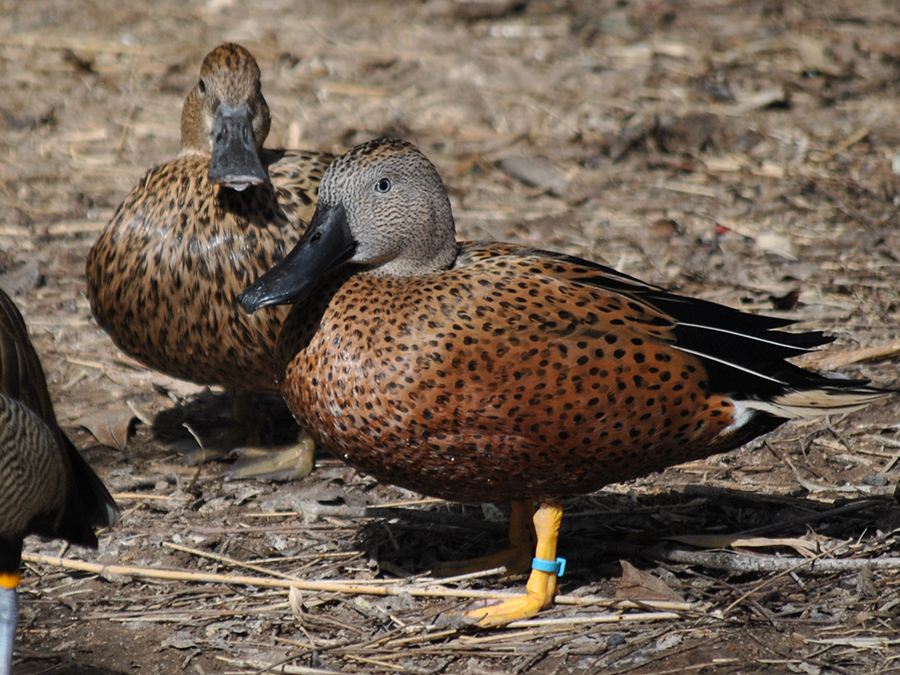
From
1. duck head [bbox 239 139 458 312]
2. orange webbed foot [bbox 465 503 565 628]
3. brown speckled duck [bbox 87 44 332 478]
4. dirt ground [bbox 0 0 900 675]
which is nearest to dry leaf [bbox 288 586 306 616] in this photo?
dirt ground [bbox 0 0 900 675]

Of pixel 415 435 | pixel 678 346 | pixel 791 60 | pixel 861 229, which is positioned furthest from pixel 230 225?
pixel 791 60

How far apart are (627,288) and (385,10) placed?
18.3 feet

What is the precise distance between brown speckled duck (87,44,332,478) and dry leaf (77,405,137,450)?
390 millimetres

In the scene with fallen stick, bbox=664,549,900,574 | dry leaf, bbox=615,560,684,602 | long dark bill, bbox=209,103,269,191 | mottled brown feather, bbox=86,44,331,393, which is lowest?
dry leaf, bbox=615,560,684,602

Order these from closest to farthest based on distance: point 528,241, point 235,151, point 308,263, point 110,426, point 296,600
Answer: point 308,263 → point 296,600 → point 235,151 → point 110,426 → point 528,241

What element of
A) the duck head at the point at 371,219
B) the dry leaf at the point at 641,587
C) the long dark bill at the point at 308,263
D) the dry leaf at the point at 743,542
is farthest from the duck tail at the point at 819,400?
the long dark bill at the point at 308,263

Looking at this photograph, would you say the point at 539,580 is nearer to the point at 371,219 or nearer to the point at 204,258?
the point at 371,219

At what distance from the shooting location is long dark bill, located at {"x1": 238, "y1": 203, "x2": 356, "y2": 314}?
307 centimetres

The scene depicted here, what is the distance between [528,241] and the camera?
18.1ft

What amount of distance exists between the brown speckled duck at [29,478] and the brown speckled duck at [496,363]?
2.09ft

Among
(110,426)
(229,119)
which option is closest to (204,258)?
(229,119)

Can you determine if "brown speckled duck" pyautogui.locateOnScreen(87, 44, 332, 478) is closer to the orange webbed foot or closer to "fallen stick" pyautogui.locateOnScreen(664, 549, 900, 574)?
the orange webbed foot

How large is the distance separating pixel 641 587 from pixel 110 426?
2209 millimetres

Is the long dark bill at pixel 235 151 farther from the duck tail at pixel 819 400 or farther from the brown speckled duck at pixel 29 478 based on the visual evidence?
the duck tail at pixel 819 400
